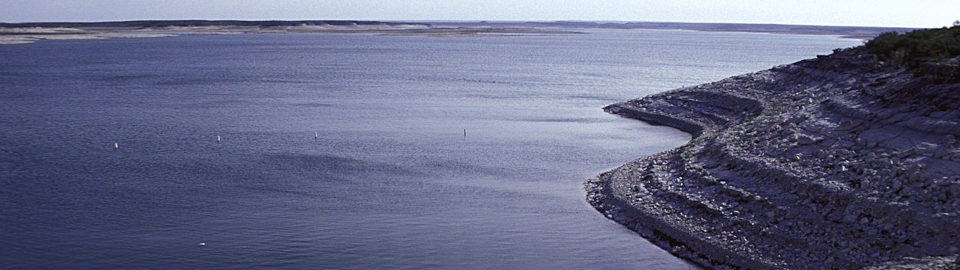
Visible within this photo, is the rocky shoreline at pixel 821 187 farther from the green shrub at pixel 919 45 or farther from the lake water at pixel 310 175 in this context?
the green shrub at pixel 919 45

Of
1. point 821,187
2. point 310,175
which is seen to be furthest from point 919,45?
point 310,175

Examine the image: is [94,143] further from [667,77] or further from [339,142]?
[667,77]

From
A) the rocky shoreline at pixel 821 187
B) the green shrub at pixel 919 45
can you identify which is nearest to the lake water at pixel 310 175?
the rocky shoreline at pixel 821 187

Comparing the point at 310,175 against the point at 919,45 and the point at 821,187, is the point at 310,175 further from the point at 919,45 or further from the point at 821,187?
the point at 919,45

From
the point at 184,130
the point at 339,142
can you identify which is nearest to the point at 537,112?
the point at 339,142

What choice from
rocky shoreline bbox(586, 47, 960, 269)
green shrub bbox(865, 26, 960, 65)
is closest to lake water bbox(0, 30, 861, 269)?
rocky shoreline bbox(586, 47, 960, 269)
